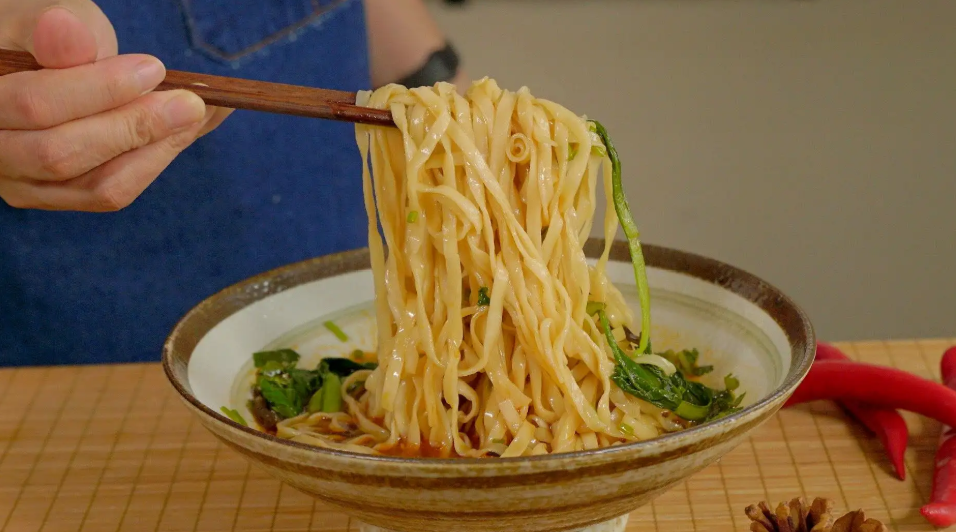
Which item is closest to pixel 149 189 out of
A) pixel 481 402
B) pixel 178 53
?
pixel 178 53

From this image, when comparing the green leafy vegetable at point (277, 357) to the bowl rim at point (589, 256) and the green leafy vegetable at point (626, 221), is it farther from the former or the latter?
the green leafy vegetable at point (626, 221)

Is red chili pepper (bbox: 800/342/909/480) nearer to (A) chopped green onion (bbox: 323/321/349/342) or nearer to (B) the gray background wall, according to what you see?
(A) chopped green onion (bbox: 323/321/349/342)

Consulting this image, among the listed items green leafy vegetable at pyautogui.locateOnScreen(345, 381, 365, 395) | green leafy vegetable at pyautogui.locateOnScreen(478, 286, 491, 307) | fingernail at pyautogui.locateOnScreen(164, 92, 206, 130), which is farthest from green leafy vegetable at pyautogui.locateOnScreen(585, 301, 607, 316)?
fingernail at pyautogui.locateOnScreen(164, 92, 206, 130)

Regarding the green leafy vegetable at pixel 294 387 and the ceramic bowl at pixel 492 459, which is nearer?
the ceramic bowl at pixel 492 459

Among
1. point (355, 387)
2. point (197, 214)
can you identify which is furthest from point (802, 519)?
point (197, 214)

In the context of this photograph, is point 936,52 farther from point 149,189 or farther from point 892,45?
point 149,189

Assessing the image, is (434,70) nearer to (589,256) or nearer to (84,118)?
(589,256)

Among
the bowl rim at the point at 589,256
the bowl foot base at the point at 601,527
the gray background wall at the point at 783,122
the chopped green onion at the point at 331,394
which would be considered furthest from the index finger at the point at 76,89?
the gray background wall at the point at 783,122
